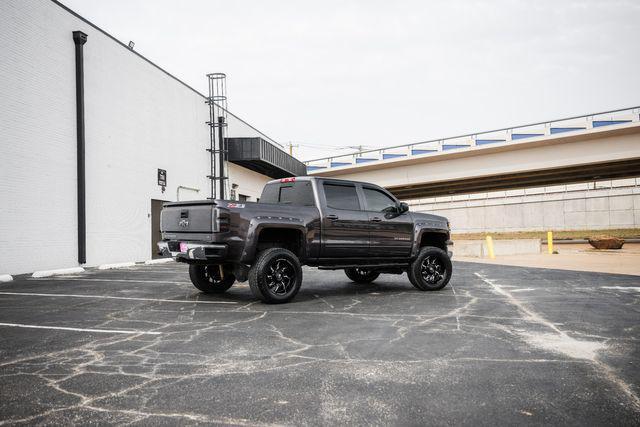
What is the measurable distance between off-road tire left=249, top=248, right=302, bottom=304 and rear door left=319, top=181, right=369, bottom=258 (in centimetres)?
71

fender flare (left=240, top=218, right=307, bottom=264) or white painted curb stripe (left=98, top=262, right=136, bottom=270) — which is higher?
fender flare (left=240, top=218, right=307, bottom=264)

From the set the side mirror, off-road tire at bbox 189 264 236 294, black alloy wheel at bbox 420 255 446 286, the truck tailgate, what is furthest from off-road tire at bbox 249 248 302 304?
→ black alloy wheel at bbox 420 255 446 286

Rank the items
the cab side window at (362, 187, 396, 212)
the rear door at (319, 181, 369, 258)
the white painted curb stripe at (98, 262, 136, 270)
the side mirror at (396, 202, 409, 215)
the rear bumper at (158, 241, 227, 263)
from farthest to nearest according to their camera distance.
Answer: the white painted curb stripe at (98, 262, 136, 270)
the side mirror at (396, 202, 409, 215)
the cab side window at (362, 187, 396, 212)
the rear door at (319, 181, 369, 258)
the rear bumper at (158, 241, 227, 263)

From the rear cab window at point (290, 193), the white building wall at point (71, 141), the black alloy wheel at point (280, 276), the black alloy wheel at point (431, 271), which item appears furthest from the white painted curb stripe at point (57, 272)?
the black alloy wheel at point (431, 271)

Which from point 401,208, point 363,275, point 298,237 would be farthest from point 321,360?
point 363,275

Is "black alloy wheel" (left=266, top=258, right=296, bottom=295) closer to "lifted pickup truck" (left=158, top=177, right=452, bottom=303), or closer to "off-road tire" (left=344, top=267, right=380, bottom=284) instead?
"lifted pickup truck" (left=158, top=177, right=452, bottom=303)

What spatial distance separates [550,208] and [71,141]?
1959 inches

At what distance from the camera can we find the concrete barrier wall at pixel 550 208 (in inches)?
1812

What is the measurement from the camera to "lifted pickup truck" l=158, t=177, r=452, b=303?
666cm

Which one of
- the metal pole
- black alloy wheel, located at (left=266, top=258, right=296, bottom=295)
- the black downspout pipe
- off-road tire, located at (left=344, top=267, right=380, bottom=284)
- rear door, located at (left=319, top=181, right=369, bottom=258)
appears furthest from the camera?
the metal pole

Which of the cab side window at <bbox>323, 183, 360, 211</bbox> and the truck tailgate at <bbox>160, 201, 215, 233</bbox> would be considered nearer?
the truck tailgate at <bbox>160, 201, 215, 233</bbox>

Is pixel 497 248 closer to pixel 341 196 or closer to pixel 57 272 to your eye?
pixel 341 196

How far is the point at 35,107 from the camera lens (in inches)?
470

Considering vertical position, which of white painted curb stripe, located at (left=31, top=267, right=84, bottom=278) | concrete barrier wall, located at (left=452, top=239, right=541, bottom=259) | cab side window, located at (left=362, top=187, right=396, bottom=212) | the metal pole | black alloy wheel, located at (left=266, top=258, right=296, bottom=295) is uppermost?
the metal pole
